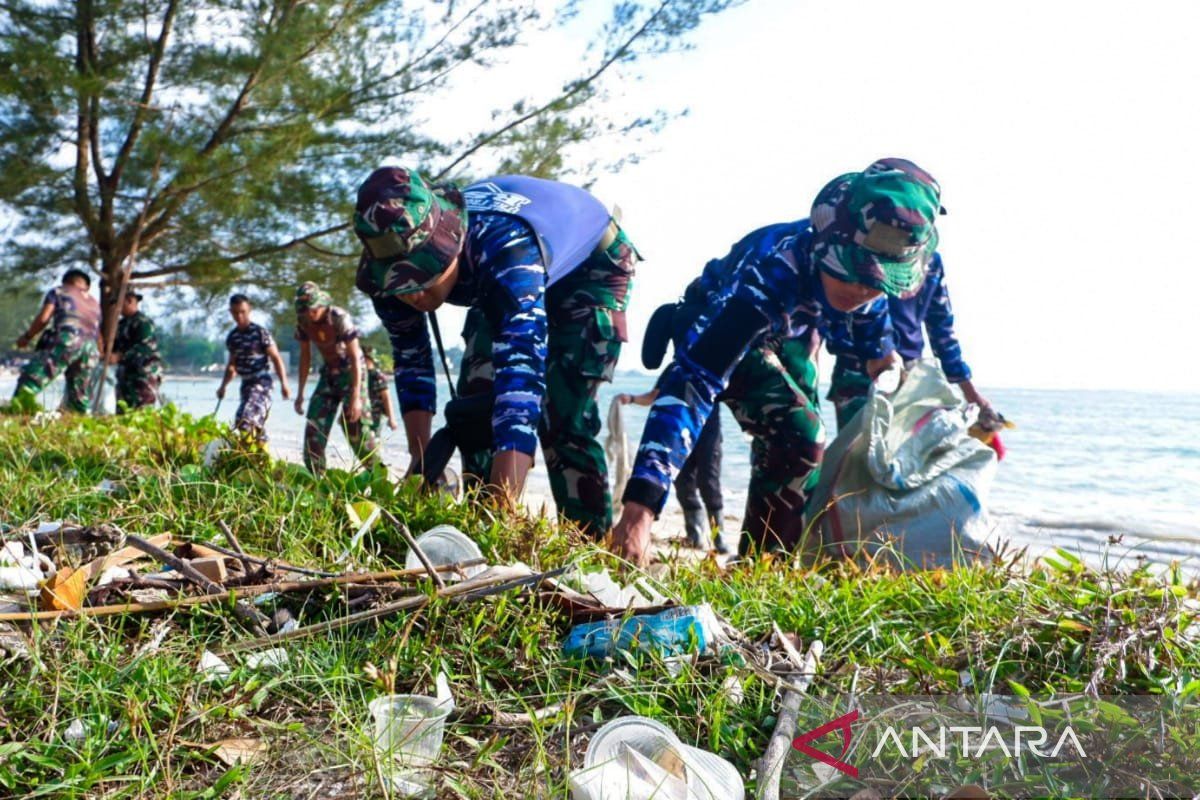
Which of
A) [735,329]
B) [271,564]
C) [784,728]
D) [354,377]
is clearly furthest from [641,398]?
[354,377]

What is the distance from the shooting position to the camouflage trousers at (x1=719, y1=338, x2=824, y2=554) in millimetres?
3221

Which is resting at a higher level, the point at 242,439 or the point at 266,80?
the point at 266,80

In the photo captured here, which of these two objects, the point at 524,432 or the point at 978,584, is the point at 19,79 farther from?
the point at 978,584

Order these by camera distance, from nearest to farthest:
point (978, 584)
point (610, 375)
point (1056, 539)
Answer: point (978, 584) → point (610, 375) → point (1056, 539)

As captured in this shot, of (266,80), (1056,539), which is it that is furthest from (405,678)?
(266,80)

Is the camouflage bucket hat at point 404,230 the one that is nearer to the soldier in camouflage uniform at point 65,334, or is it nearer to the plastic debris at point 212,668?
the plastic debris at point 212,668

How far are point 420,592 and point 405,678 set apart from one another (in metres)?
0.20

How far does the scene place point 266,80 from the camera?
8359 millimetres

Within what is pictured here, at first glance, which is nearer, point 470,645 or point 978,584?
point 470,645

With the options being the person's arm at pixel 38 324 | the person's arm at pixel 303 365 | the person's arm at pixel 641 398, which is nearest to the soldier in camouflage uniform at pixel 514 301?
the person's arm at pixel 641 398

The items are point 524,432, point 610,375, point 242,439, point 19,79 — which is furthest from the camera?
point 19,79

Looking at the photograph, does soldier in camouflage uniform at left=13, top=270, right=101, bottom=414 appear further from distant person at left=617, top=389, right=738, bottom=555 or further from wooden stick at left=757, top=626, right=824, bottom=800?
wooden stick at left=757, top=626, right=824, bottom=800

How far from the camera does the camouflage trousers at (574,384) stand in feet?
10.4

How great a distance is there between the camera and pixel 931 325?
13.4 feet
